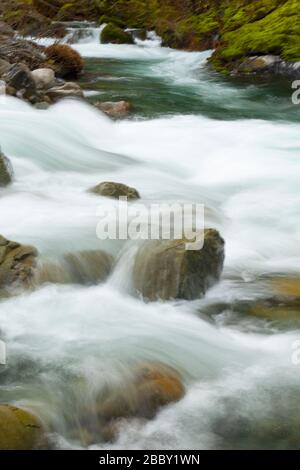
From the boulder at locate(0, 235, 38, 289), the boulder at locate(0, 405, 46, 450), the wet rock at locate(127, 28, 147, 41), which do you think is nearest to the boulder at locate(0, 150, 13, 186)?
the boulder at locate(0, 235, 38, 289)

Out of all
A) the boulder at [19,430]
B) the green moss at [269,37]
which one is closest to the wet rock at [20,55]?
the green moss at [269,37]

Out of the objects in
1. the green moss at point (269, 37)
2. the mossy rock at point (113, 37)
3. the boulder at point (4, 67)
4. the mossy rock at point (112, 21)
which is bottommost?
the boulder at point (4, 67)

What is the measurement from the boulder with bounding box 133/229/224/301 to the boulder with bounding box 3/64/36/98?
7.10 m

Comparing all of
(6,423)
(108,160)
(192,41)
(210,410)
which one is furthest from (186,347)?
(192,41)

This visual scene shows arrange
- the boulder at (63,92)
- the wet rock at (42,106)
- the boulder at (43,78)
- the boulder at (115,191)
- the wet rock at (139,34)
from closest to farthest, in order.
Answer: the boulder at (115,191) → the wet rock at (42,106) → the boulder at (63,92) → the boulder at (43,78) → the wet rock at (139,34)

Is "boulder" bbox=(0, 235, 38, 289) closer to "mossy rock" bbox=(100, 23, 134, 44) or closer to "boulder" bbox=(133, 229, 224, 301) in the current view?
"boulder" bbox=(133, 229, 224, 301)

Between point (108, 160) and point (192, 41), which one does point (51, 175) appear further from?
point (192, 41)

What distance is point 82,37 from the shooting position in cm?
2388

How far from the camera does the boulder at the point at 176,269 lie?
549 centimetres

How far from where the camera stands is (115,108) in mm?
12539

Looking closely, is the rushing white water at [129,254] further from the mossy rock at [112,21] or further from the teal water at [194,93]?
the mossy rock at [112,21]

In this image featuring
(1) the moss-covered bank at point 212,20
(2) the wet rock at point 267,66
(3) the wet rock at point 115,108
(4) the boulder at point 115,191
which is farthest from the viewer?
(1) the moss-covered bank at point 212,20

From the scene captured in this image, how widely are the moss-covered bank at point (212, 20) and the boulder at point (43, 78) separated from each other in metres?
5.71

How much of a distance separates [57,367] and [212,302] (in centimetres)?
164
